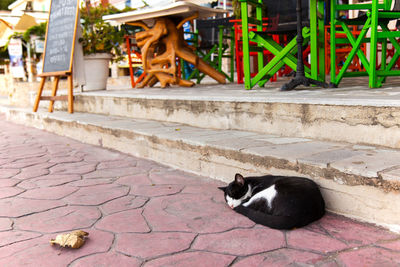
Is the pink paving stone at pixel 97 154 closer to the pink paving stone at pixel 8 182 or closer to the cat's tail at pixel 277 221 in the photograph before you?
the pink paving stone at pixel 8 182

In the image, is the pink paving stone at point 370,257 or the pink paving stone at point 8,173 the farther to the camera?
the pink paving stone at point 8,173

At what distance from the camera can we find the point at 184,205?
2.20 meters

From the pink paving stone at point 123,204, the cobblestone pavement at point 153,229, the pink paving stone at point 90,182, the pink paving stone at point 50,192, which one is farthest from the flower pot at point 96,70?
the pink paving stone at point 123,204

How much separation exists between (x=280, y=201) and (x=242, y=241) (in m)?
0.28

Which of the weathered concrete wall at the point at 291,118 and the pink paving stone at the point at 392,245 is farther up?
the weathered concrete wall at the point at 291,118

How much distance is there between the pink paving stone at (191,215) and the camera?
1.88 metres

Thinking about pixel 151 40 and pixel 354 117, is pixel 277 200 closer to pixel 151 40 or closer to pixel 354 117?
pixel 354 117

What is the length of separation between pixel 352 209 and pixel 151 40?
3.97 m

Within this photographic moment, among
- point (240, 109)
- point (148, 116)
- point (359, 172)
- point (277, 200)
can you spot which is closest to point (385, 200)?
point (359, 172)

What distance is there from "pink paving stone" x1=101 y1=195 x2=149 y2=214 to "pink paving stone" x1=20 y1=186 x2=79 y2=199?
400 mm

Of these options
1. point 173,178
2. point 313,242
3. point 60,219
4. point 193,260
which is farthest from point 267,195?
point 60,219

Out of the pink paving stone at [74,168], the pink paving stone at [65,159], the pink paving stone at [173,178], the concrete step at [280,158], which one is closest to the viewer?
the concrete step at [280,158]

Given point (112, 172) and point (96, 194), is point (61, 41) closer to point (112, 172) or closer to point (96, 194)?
point (112, 172)

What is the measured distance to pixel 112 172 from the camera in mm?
3014
